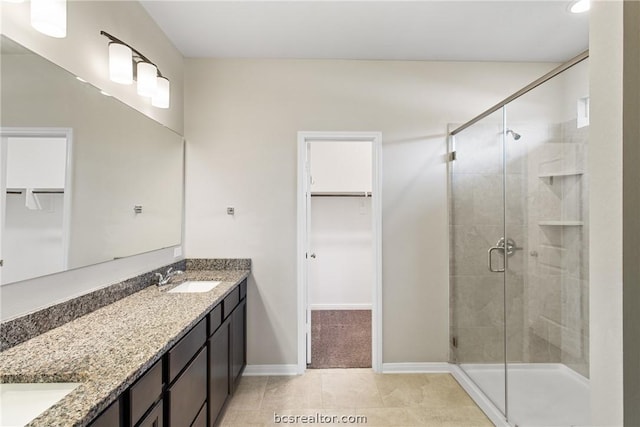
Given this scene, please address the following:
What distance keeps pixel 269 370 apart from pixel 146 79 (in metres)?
2.48

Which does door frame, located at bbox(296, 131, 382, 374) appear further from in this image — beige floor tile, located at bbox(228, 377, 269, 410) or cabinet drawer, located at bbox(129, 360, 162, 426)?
cabinet drawer, located at bbox(129, 360, 162, 426)

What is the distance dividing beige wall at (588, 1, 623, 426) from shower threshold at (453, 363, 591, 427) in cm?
132

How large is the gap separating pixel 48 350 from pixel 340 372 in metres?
2.14

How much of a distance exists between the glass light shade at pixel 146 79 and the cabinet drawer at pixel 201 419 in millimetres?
1984

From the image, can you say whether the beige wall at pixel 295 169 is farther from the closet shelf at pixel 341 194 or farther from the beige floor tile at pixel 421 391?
the closet shelf at pixel 341 194

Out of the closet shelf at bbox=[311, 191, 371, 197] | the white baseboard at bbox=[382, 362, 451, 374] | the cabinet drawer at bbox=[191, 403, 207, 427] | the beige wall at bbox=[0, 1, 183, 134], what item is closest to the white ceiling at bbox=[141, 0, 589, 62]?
the beige wall at bbox=[0, 1, 183, 134]

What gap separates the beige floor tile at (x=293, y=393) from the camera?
221cm

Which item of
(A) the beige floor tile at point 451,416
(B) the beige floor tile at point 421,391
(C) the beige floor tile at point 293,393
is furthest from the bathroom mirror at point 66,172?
(A) the beige floor tile at point 451,416

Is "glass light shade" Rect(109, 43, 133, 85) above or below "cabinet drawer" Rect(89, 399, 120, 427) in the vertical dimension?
above

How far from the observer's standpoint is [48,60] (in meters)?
1.35

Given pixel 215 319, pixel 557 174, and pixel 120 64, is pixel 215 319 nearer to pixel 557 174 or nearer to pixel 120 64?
pixel 120 64

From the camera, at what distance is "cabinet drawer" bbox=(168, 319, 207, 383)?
51.4 inches

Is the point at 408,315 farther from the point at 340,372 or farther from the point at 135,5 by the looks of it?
the point at 135,5

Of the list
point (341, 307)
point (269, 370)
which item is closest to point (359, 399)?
point (269, 370)
